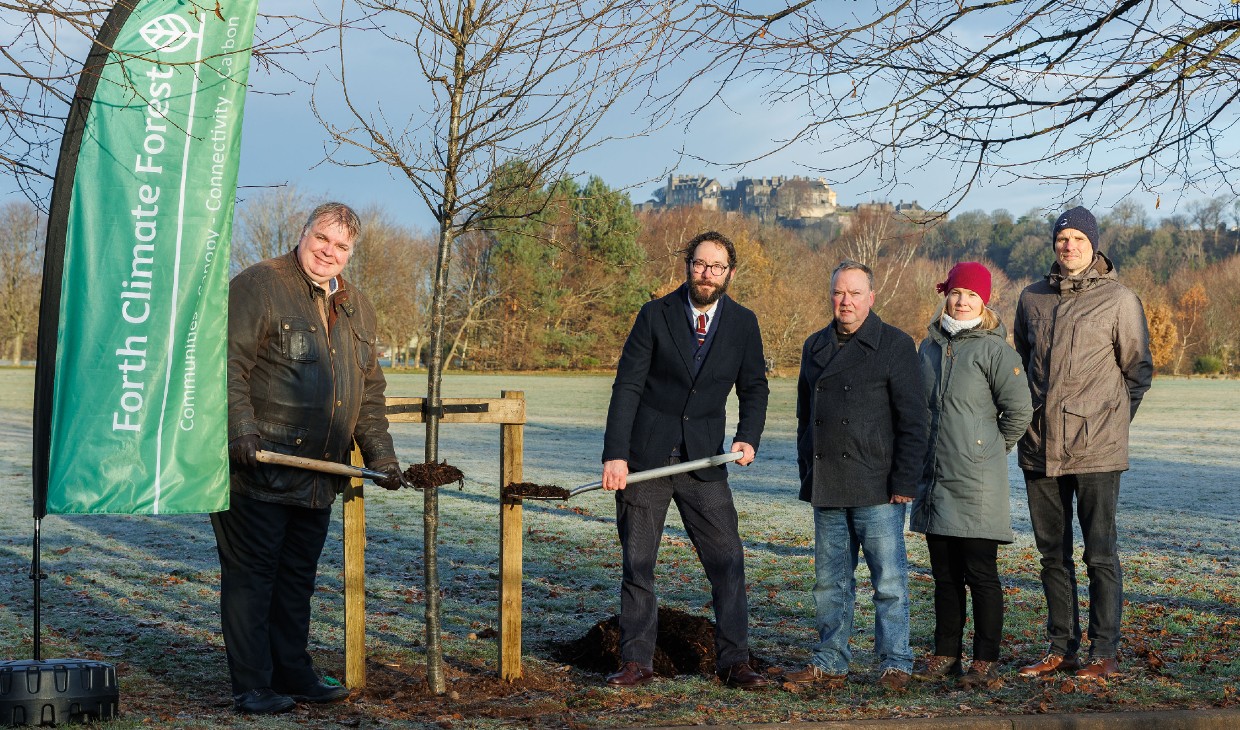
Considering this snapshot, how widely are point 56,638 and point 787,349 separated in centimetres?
4783

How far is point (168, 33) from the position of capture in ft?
15.5

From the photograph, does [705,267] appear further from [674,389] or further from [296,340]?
[296,340]

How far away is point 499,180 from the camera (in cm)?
559

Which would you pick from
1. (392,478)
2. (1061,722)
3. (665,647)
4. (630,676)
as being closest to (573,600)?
(665,647)

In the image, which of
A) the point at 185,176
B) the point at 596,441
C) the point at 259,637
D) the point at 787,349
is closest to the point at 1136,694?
the point at 259,637

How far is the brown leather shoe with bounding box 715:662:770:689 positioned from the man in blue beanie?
1.40m

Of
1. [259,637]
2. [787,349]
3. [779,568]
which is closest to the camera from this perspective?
[259,637]

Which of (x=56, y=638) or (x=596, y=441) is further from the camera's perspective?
(x=596, y=441)

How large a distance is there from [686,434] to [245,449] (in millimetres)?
2042

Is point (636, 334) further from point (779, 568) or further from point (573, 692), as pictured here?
point (779, 568)

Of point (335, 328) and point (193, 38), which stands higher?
point (193, 38)

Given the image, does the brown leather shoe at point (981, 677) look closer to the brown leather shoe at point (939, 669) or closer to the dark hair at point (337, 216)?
the brown leather shoe at point (939, 669)

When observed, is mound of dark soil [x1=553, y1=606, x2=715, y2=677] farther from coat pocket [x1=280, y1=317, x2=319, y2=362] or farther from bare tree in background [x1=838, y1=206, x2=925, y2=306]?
bare tree in background [x1=838, y1=206, x2=925, y2=306]

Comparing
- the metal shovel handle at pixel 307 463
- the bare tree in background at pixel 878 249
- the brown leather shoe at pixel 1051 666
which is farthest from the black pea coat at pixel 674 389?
the bare tree in background at pixel 878 249
